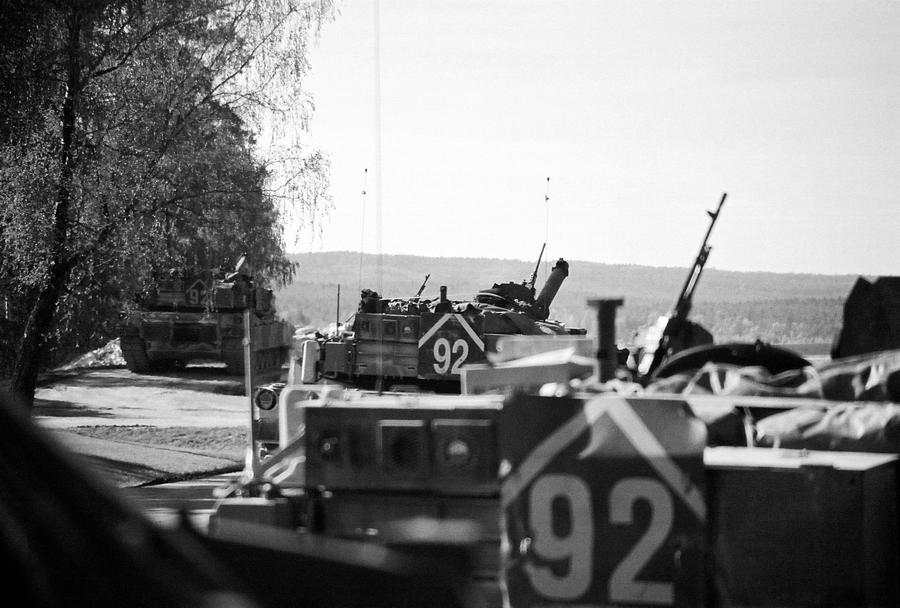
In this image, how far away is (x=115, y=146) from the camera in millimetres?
15711

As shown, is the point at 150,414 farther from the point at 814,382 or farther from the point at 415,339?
the point at 814,382

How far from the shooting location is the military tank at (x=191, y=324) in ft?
114

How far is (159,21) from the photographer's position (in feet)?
51.5

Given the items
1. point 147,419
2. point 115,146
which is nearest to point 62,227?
point 115,146

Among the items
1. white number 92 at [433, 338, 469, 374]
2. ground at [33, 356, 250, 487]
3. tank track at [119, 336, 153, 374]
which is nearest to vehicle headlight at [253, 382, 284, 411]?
ground at [33, 356, 250, 487]

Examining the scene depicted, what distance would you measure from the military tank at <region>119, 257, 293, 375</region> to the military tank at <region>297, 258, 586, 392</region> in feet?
48.5

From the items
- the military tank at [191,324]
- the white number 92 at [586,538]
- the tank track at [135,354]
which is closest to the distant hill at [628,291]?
the white number 92 at [586,538]

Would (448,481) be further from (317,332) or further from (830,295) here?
(317,332)

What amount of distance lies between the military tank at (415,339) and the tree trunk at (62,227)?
12.5 ft

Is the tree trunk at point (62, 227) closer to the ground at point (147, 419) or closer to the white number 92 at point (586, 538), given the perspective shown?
the ground at point (147, 419)

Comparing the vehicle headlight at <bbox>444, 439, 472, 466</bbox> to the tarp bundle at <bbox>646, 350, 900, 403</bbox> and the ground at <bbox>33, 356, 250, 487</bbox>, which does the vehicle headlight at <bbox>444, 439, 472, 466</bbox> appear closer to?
the tarp bundle at <bbox>646, 350, 900, 403</bbox>

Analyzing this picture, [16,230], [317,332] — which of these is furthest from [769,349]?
[317,332]

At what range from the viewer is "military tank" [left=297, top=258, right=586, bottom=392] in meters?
18.5

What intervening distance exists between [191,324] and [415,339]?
1667cm
